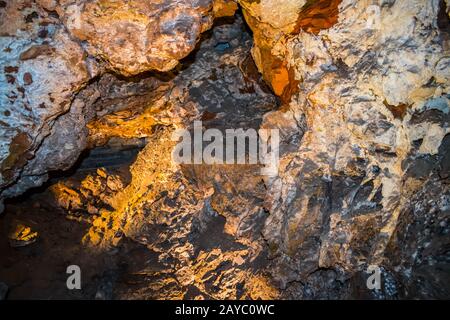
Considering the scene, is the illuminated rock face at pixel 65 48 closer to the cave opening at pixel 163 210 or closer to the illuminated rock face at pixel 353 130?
the cave opening at pixel 163 210

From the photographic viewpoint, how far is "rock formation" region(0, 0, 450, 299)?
1.98m

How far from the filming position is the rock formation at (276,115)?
1976mm

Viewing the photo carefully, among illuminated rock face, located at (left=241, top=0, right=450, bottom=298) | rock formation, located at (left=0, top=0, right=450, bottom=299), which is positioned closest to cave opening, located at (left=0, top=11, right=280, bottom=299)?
rock formation, located at (left=0, top=0, right=450, bottom=299)

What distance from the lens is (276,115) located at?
268 cm

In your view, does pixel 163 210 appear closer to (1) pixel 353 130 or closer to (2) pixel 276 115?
(2) pixel 276 115

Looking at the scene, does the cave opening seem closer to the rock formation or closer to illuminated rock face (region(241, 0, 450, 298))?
the rock formation

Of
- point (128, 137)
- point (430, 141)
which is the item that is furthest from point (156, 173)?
point (430, 141)

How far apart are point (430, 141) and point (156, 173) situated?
97.6 inches

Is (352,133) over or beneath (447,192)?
over

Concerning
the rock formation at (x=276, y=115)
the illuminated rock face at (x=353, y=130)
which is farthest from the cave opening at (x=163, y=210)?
the illuminated rock face at (x=353, y=130)

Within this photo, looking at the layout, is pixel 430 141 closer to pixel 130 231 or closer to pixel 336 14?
pixel 336 14

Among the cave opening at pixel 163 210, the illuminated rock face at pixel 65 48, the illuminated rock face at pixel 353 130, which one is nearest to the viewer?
the illuminated rock face at pixel 353 130

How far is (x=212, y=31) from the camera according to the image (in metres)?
3.03

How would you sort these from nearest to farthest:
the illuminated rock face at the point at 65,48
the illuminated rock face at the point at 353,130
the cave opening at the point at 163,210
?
the illuminated rock face at the point at 353,130, the illuminated rock face at the point at 65,48, the cave opening at the point at 163,210
